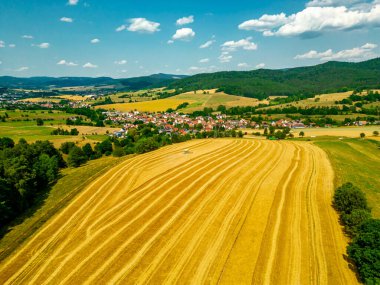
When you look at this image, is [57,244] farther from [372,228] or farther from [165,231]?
[372,228]

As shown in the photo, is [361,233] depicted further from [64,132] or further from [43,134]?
[64,132]

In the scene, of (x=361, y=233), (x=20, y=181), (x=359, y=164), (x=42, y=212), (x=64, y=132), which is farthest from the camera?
(x=64, y=132)

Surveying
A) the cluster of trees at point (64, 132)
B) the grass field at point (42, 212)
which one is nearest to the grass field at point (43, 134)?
the cluster of trees at point (64, 132)

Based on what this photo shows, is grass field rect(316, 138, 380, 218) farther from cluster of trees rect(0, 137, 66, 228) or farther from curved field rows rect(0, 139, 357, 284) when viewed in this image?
cluster of trees rect(0, 137, 66, 228)

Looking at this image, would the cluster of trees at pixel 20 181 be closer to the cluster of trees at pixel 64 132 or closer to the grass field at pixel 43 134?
the grass field at pixel 43 134

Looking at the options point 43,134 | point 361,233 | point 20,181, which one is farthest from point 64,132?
point 361,233
